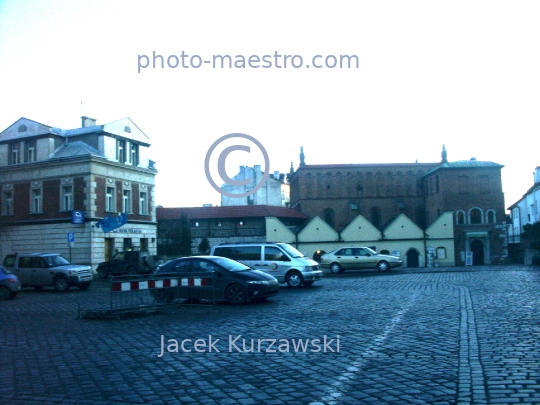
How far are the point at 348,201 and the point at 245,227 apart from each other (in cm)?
2151

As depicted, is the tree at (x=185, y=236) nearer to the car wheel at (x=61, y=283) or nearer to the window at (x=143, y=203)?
the window at (x=143, y=203)

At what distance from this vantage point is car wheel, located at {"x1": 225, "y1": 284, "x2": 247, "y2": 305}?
17.4 metres

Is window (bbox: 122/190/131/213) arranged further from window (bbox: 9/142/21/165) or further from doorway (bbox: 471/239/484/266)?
doorway (bbox: 471/239/484/266)

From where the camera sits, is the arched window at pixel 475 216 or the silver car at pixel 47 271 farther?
the arched window at pixel 475 216

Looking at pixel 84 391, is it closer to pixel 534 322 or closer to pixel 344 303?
pixel 534 322

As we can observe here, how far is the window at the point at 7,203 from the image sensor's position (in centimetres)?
4475

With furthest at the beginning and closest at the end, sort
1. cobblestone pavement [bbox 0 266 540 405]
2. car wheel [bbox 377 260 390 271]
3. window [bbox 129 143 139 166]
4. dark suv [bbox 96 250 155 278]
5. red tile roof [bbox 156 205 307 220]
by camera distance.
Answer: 1. red tile roof [bbox 156 205 307 220]
2. window [bbox 129 143 139 166]
3. car wheel [bbox 377 260 390 271]
4. dark suv [bbox 96 250 155 278]
5. cobblestone pavement [bbox 0 266 540 405]

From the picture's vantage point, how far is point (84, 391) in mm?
7082

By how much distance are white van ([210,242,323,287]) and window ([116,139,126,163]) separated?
2358cm

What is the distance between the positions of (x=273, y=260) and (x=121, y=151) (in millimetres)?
25393

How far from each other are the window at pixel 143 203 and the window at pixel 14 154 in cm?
967

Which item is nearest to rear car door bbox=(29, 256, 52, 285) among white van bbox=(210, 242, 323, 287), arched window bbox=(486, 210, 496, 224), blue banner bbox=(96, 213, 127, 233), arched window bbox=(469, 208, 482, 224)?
blue banner bbox=(96, 213, 127, 233)

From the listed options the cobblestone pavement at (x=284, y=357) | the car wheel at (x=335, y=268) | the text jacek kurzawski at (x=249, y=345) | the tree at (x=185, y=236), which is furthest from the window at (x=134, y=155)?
the text jacek kurzawski at (x=249, y=345)

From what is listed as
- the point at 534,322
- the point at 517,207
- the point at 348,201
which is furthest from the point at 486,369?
the point at 517,207
